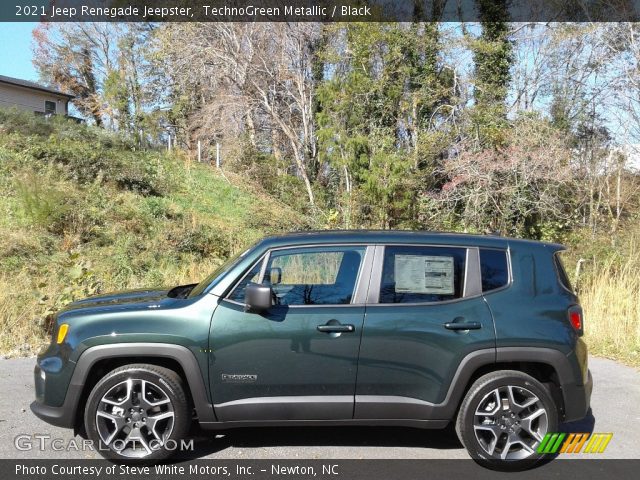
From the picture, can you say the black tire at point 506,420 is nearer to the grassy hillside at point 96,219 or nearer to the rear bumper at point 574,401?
the rear bumper at point 574,401

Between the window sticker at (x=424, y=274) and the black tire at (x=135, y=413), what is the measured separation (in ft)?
5.93

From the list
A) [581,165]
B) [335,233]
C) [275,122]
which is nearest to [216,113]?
[275,122]

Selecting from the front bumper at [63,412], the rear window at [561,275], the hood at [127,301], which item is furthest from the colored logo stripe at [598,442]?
the front bumper at [63,412]

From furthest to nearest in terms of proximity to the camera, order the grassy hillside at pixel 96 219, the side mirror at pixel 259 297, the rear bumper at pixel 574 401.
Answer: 1. the grassy hillside at pixel 96 219
2. the rear bumper at pixel 574 401
3. the side mirror at pixel 259 297

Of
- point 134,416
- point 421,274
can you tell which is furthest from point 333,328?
point 134,416

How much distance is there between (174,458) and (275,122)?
20.0 meters

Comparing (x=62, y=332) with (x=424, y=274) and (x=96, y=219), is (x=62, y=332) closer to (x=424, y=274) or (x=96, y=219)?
(x=424, y=274)

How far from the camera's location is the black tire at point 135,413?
13.3ft

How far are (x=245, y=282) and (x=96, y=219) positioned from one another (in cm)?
1192

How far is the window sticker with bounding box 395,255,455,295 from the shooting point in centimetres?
428

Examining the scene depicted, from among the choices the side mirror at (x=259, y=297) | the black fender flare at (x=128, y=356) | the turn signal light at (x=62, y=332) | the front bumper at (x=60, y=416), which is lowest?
the front bumper at (x=60, y=416)

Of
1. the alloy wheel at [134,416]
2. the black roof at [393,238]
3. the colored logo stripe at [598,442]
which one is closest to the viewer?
the alloy wheel at [134,416]

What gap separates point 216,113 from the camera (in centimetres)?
2394

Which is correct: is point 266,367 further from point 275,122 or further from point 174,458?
point 275,122
